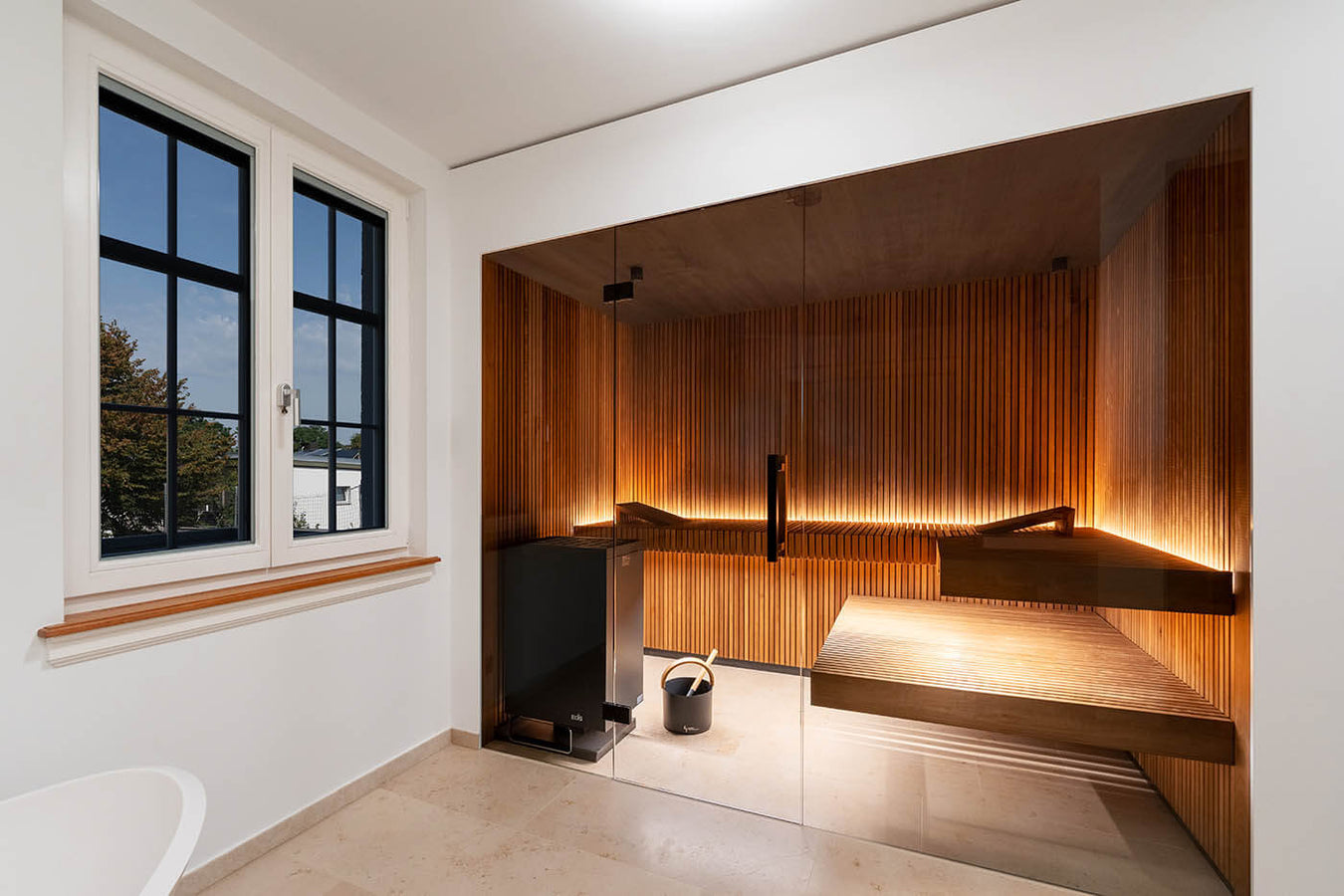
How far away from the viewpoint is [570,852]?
192 cm

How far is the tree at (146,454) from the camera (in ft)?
5.69

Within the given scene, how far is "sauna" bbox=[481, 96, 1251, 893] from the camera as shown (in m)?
1.63

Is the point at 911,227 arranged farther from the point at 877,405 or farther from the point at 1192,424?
the point at 1192,424

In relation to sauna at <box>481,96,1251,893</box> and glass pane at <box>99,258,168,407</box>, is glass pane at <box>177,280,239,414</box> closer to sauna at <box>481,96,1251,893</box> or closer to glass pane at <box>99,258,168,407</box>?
glass pane at <box>99,258,168,407</box>

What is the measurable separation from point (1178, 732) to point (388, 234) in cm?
322

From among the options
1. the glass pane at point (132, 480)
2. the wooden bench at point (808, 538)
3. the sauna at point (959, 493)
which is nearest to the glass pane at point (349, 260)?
the glass pane at point (132, 480)

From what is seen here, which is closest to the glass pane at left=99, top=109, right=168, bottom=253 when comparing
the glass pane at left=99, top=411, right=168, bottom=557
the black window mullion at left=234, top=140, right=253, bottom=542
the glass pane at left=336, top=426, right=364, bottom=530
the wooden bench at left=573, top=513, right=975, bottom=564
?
the black window mullion at left=234, top=140, right=253, bottom=542

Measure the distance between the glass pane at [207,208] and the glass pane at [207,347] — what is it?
0.11 meters

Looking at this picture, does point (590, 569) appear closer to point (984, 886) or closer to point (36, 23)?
point (984, 886)

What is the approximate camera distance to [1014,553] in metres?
1.80

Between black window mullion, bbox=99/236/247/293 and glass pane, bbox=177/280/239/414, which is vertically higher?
black window mullion, bbox=99/236/247/293

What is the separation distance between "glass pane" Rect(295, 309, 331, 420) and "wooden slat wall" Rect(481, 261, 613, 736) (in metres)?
0.61

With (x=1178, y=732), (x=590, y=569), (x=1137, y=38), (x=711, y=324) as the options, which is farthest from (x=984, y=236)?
(x=590, y=569)

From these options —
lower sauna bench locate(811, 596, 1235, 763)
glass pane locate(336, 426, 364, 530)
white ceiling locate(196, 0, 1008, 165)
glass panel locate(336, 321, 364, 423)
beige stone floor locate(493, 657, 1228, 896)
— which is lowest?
beige stone floor locate(493, 657, 1228, 896)
